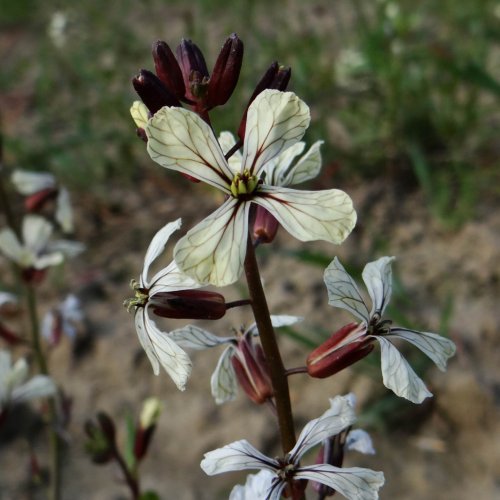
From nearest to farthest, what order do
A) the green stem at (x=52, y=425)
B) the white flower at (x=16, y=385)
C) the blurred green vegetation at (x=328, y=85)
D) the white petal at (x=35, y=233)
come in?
the white flower at (x=16, y=385), the green stem at (x=52, y=425), the white petal at (x=35, y=233), the blurred green vegetation at (x=328, y=85)

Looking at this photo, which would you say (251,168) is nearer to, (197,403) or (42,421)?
(197,403)

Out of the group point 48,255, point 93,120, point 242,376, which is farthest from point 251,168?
point 93,120

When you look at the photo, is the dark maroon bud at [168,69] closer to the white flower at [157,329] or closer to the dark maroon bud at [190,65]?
the dark maroon bud at [190,65]

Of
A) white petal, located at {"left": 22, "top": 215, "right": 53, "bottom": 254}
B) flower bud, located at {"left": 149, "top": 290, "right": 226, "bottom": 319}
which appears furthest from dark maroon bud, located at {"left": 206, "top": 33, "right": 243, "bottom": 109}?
white petal, located at {"left": 22, "top": 215, "right": 53, "bottom": 254}

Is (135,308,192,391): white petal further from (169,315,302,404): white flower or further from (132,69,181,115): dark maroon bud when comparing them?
(132,69,181,115): dark maroon bud

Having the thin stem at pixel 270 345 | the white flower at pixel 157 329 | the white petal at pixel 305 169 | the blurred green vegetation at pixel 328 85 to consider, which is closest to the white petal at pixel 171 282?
the white flower at pixel 157 329

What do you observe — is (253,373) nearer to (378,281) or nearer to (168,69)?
(378,281)
